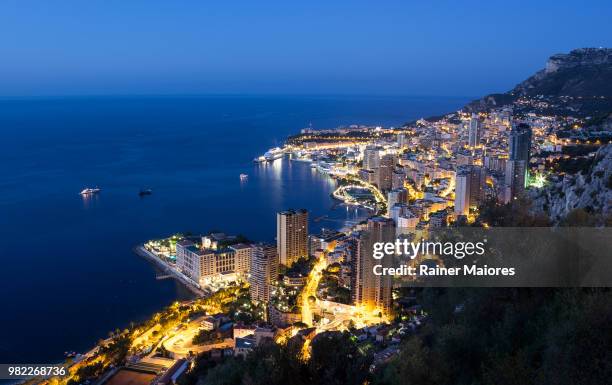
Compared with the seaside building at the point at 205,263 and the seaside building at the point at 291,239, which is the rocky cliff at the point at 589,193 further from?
the seaside building at the point at 205,263

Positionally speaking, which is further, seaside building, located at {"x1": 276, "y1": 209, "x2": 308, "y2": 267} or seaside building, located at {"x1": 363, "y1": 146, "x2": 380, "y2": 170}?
seaside building, located at {"x1": 363, "y1": 146, "x2": 380, "y2": 170}

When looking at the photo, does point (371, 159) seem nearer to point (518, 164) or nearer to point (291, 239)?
point (518, 164)

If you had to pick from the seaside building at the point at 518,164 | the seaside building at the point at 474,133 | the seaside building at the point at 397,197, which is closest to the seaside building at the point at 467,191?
the seaside building at the point at 518,164

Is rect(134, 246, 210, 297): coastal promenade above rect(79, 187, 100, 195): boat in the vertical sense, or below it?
below

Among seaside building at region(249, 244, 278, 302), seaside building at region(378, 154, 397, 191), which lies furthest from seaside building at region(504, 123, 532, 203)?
seaside building at region(249, 244, 278, 302)

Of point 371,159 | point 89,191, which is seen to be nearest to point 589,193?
point 371,159

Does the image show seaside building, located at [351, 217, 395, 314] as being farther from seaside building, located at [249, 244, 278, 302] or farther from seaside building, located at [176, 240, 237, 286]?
seaside building, located at [176, 240, 237, 286]

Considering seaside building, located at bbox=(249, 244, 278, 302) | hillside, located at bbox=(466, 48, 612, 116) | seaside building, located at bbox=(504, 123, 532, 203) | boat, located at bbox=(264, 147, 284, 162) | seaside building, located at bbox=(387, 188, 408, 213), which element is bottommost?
→ seaside building, located at bbox=(249, 244, 278, 302)
